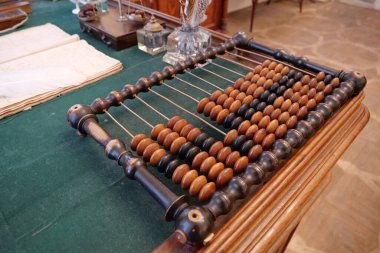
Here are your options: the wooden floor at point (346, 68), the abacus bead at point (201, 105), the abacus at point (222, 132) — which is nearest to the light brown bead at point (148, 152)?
the abacus at point (222, 132)

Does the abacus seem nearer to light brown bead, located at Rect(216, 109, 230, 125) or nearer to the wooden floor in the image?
light brown bead, located at Rect(216, 109, 230, 125)

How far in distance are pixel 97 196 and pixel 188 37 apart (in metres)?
0.66

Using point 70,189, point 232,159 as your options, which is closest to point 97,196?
point 70,189

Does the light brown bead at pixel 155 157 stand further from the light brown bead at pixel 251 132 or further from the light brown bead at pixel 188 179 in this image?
the light brown bead at pixel 251 132

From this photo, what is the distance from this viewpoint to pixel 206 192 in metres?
0.52

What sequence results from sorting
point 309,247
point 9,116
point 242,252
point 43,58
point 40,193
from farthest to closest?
point 309,247, point 43,58, point 9,116, point 40,193, point 242,252

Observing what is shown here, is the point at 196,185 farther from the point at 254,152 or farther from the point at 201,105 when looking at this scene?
the point at 201,105

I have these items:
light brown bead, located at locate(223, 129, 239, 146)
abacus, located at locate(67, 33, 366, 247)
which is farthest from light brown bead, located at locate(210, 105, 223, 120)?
light brown bead, located at locate(223, 129, 239, 146)

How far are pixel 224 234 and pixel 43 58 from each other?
3.03 ft

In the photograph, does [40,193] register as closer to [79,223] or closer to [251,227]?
[79,223]

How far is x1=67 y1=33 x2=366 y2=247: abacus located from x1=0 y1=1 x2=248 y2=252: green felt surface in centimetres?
4

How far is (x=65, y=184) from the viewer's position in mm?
611

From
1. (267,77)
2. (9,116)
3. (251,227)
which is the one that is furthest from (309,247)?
(9,116)

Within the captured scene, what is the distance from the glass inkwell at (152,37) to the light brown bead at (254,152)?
647 millimetres
